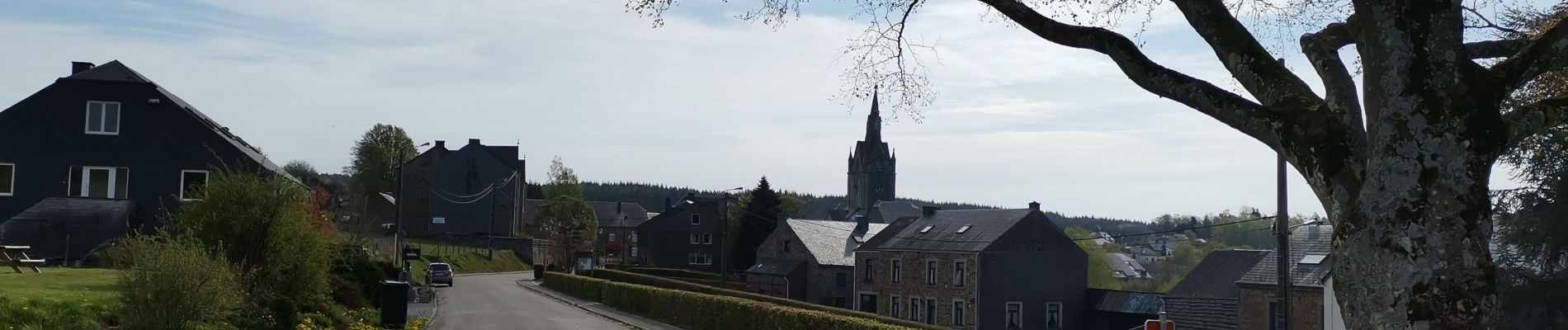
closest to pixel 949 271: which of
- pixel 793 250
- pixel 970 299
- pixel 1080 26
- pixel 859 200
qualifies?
pixel 970 299

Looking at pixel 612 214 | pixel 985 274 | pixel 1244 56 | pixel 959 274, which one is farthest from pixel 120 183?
pixel 612 214

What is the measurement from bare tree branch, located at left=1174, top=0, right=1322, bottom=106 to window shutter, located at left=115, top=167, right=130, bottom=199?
4027 cm

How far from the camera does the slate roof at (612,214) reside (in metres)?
122

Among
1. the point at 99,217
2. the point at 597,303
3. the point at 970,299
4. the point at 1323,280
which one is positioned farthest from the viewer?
the point at 970,299

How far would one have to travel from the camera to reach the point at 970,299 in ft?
168

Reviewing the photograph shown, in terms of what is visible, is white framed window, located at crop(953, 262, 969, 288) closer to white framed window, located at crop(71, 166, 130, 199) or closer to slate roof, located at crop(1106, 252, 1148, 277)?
white framed window, located at crop(71, 166, 130, 199)

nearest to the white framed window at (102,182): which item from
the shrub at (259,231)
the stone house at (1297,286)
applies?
the shrub at (259,231)

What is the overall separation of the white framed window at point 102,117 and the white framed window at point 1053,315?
3819 centimetres

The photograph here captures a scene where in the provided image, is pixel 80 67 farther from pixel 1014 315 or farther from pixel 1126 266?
pixel 1126 266

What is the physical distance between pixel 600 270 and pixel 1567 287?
43.1 m

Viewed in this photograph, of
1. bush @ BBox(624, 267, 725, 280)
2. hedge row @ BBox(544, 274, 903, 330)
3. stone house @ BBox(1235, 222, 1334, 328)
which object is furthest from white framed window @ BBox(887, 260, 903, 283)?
stone house @ BBox(1235, 222, 1334, 328)

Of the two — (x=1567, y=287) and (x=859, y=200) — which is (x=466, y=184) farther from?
(x=1567, y=287)

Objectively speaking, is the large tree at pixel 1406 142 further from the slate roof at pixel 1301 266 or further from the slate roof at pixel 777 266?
the slate roof at pixel 777 266

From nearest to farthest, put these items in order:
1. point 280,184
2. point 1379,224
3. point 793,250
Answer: point 1379,224 → point 280,184 → point 793,250
